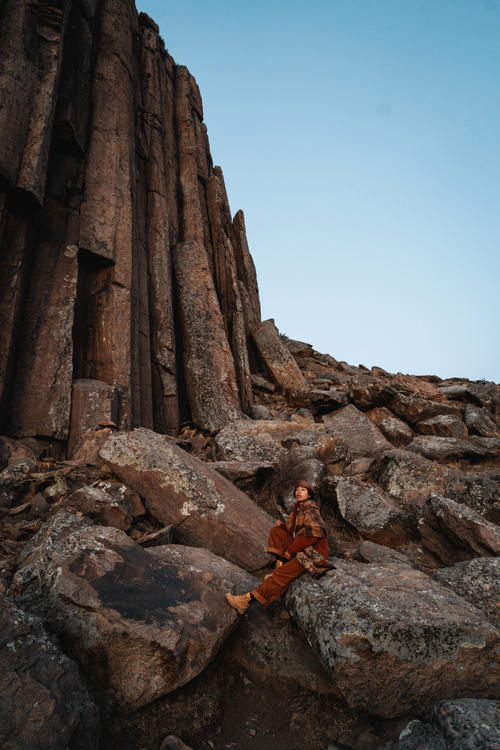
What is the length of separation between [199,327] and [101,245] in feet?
12.1

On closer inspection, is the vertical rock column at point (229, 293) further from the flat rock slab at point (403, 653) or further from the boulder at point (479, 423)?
the flat rock slab at point (403, 653)

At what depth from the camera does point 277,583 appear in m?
3.95

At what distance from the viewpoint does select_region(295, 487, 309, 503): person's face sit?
4574mm

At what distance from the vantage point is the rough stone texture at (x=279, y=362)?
14609mm

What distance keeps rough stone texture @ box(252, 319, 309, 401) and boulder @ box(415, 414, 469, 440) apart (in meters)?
4.01

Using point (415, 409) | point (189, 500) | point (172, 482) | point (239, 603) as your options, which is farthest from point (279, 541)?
point (415, 409)

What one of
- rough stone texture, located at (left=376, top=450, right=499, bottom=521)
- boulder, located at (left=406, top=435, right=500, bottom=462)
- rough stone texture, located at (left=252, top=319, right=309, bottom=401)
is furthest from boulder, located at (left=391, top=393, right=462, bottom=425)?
rough stone texture, located at (left=376, top=450, right=499, bottom=521)

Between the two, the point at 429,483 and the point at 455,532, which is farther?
the point at 429,483

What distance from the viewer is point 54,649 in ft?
8.70

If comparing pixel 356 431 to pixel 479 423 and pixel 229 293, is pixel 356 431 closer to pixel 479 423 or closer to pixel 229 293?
pixel 479 423

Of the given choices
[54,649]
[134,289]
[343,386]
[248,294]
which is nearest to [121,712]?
[54,649]

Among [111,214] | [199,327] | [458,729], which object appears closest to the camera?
[458,729]

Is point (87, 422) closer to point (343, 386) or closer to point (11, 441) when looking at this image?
point (11, 441)

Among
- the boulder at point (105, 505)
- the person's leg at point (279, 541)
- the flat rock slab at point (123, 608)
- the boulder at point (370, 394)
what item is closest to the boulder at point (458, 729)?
the flat rock slab at point (123, 608)
